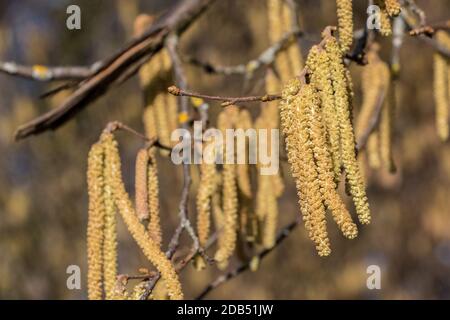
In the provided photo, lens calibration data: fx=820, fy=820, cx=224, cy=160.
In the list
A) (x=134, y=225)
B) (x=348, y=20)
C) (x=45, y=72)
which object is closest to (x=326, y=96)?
(x=348, y=20)

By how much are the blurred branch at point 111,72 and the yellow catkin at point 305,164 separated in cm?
88

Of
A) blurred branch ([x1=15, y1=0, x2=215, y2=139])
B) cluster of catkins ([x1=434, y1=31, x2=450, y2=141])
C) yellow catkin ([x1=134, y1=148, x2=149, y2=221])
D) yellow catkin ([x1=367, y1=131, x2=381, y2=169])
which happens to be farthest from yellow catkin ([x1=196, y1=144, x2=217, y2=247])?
cluster of catkins ([x1=434, y1=31, x2=450, y2=141])

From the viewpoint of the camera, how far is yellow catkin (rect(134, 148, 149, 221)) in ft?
5.30

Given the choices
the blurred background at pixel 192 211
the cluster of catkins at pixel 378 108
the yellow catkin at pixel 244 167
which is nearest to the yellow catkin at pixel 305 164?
the yellow catkin at pixel 244 167

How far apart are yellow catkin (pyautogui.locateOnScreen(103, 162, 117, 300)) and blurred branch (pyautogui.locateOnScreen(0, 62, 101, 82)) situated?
0.53 metres

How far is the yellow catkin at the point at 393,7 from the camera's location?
1.31 metres

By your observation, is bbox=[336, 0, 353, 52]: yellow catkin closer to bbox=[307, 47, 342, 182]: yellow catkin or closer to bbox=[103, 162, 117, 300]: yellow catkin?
bbox=[307, 47, 342, 182]: yellow catkin

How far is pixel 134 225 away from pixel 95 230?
84mm

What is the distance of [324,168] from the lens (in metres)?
1.23

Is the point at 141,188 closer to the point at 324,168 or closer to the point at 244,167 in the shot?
the point at 244,167

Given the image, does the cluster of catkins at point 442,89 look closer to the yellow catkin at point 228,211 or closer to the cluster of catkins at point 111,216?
the yellow catkin at point 228,211

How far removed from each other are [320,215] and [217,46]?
355cm

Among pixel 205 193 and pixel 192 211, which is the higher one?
pixel 192 211
